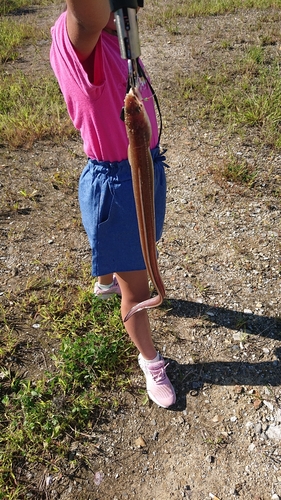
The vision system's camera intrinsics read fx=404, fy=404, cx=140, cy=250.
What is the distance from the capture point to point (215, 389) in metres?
2.58

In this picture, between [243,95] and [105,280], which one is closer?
[105,280]

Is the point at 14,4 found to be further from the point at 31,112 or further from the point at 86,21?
the point at 86,21

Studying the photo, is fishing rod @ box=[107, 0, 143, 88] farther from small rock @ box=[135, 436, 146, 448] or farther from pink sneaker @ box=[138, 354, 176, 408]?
small rock @ box=[135, 436, 146, 448]

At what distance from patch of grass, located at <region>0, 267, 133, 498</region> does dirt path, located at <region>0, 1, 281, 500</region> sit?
0.10 metres

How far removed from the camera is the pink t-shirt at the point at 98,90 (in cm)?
158

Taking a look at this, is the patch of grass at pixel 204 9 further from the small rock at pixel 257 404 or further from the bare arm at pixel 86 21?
the small rock at pixel 257 404

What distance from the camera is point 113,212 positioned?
197 centimetres

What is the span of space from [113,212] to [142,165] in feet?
2.18

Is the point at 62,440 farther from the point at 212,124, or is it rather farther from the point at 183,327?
the point at 212,124

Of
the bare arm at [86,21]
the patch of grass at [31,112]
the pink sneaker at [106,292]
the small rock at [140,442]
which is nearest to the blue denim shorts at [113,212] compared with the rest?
the bare arm at [86,21]

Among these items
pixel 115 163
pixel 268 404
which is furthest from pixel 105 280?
pixel 268 404

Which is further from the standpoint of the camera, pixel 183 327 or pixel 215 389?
pixel 183 327

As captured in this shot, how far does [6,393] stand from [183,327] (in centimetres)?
128

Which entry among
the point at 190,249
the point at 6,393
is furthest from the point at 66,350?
the point at 190,249
